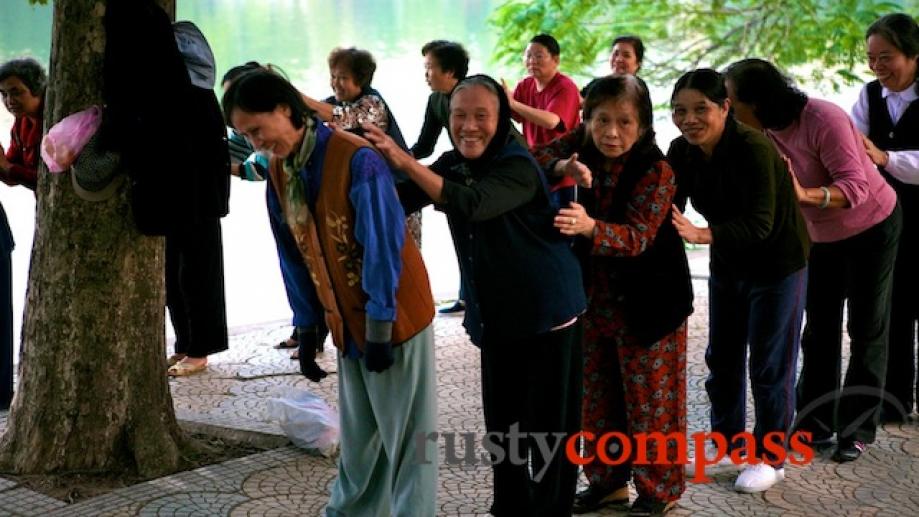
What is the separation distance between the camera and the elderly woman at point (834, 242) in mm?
3920

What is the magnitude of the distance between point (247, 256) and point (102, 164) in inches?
257

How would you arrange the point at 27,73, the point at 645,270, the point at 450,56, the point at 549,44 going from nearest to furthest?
the point at 645,270 → the point at 27,73 → the point at 450,56 → the point at 549,44

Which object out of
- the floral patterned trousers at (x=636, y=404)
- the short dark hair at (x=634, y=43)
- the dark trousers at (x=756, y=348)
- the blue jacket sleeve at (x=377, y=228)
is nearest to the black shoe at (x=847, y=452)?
the dark trousers at (x=756, y=348)

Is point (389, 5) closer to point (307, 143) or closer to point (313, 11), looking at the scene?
point (313, 11)

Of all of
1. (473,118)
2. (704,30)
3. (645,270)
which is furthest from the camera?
(704,30)

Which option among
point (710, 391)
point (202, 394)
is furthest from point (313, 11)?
point (710, 391)

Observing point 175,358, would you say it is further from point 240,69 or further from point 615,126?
point 615,126

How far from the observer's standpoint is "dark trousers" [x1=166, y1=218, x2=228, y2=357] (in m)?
5.44

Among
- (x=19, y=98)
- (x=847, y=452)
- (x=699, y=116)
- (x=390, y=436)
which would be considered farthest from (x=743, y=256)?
(x=19, y=98)

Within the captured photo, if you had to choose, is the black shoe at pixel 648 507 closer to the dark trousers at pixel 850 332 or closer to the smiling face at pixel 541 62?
the dark trousers at pixel 850 332

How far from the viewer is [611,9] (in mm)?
10258

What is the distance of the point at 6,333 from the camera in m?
5.09

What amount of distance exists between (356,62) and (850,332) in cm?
282

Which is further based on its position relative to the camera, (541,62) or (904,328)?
(541,62)
